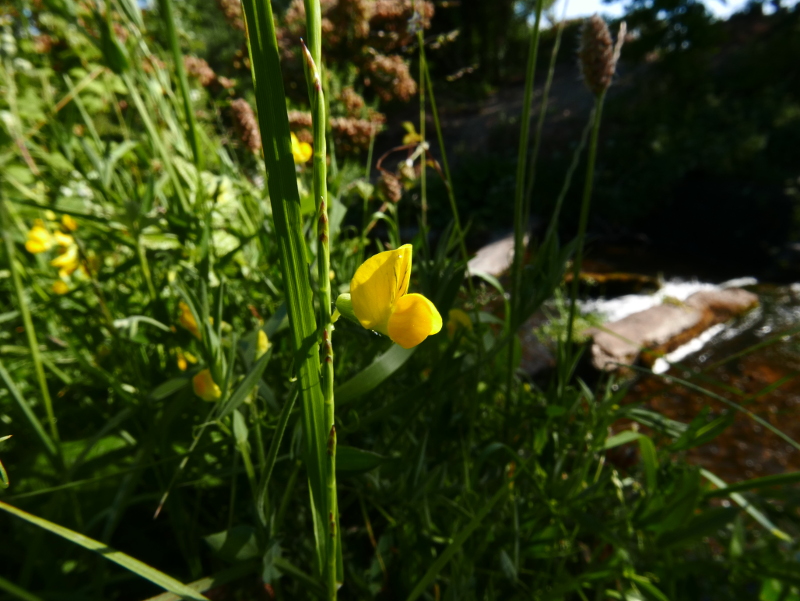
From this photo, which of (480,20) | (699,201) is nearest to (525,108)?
(699,201)

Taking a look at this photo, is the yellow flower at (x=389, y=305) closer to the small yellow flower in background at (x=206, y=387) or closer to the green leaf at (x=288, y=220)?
the green leaf at (x=288, y=220)

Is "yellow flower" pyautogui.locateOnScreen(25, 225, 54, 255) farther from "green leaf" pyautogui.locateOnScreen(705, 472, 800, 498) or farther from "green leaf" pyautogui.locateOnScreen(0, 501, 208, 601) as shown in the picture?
"green leaf" pyautogui.locateOnScreen(705, 472, 800, 498)

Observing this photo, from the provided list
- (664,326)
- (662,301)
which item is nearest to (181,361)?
(664,326)

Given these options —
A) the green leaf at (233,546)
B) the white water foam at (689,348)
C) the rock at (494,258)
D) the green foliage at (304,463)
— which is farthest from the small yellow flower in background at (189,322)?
the rock at (494,258)

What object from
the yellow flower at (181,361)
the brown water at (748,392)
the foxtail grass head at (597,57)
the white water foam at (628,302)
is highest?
the foxtail grass head at (597,57)

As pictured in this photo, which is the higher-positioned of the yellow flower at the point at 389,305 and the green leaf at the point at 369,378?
the yellow flower at the point at 389,305

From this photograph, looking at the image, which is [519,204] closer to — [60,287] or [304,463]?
[304,463]
